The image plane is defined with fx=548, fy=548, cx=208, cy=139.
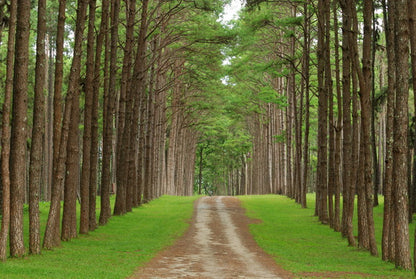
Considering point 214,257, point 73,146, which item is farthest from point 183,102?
point 214,257

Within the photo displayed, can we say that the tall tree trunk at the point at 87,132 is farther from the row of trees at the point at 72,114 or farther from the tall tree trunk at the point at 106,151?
the tall tree trunk at the point at 106,151

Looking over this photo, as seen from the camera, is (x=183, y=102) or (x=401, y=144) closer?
(x=401, y=144)

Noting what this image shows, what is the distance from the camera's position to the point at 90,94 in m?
21.1

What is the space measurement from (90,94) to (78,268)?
933 centimetres

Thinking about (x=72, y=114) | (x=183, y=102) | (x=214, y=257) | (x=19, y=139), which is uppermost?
(x=183, y=102)

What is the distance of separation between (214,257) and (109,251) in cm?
345

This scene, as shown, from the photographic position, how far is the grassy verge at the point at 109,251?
12500mm

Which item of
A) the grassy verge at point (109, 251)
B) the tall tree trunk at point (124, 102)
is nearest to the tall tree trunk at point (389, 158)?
the grassy verge at point (109, 251)

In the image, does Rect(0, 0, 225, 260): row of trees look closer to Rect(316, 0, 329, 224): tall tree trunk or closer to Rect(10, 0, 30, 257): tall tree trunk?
Rect(10, 0, 30, 257): tall tree trunk

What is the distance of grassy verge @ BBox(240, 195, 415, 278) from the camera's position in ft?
47.6

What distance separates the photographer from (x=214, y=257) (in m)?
16.0

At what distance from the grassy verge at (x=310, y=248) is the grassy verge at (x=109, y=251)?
12.5 feet

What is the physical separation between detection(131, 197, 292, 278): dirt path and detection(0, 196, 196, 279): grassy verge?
1.84ft

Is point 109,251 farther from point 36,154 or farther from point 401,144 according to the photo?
point 401,144
